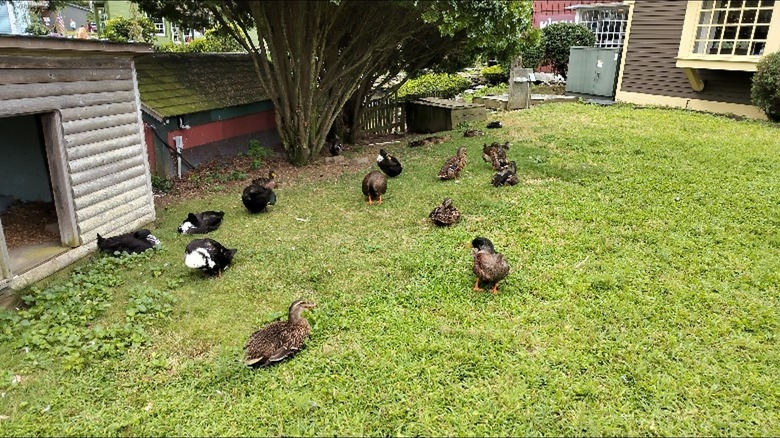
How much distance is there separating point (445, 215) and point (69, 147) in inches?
216

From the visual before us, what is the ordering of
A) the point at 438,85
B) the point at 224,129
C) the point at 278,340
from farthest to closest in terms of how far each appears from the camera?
the point at 438,85
the point at 224,129
the point at 278,340

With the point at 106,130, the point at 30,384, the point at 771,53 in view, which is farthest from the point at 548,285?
the point at 771,53

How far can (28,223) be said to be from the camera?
814cm

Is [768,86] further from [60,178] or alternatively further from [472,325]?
[60,178]

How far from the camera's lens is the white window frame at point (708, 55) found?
42.8ft

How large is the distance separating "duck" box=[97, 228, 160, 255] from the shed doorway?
0.48 m

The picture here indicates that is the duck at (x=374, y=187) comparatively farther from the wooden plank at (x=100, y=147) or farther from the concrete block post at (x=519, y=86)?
the concrete block post at (x=519, y=86)

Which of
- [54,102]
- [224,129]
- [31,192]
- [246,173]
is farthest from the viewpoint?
[224,129]

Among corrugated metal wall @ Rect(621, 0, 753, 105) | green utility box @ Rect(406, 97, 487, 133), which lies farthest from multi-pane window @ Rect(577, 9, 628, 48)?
green utility box @ Rect(406, 97, 487, 133)

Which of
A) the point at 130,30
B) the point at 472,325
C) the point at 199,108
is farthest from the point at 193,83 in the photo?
the point at 130,30

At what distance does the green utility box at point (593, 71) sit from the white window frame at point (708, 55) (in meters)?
2.52

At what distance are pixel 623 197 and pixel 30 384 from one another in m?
8.25

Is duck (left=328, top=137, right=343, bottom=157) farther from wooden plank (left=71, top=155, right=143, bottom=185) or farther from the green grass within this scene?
wooden plank (left=71, top=155, right=143, bottom=185)

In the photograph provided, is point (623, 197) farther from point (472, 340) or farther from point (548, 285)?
point (472, 340)
